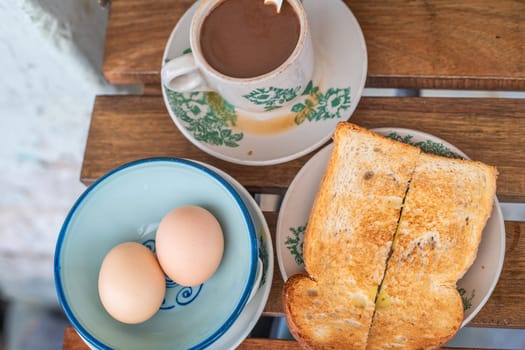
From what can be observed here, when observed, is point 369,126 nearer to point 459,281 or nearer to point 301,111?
point 301,111

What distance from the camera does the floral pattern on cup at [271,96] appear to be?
79 cm

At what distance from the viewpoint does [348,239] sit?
2.61 ft

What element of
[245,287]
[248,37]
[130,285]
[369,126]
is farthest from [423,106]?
[130,285]

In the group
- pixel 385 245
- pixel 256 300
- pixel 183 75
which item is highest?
pixel 183 75

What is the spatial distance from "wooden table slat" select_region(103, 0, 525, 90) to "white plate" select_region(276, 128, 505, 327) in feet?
0.44

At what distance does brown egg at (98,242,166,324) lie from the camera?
2.41 feet

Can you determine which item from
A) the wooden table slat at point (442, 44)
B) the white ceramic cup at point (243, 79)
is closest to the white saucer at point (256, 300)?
the white ceramic cup at point (243, 79)

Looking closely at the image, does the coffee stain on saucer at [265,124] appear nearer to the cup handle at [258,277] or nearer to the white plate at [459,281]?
the white plate at [459,281]

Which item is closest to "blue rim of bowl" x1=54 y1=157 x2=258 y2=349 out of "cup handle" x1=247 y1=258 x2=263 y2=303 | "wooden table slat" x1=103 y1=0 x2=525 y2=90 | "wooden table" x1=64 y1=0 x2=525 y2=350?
"cup handle" x1=247 y1=258 x2=263 y2=303

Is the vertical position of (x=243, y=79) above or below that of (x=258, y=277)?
above

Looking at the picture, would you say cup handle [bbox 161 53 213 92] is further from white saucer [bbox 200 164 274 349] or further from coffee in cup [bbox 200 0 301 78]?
white saucer [bbox 200 164 274 349]

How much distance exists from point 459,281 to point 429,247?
0.06 meters

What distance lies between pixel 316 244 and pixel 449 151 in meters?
0.23

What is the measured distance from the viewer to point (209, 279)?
79 cm
